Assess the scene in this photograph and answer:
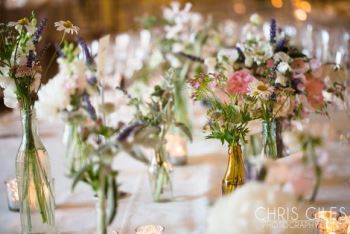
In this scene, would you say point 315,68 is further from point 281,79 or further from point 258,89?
point 258,89

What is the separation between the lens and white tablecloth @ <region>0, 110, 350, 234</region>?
55.8 inches

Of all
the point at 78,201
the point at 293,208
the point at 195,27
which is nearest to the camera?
the point at 293,208

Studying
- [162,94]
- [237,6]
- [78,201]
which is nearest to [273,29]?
[162,94]

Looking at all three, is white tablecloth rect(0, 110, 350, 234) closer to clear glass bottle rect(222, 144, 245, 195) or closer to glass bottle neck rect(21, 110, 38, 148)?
clear glass bottle rect(222, 144, 245, 195)

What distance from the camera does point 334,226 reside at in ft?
3.98

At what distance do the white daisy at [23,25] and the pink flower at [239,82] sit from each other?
1.62 feet

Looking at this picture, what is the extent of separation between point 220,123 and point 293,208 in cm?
37

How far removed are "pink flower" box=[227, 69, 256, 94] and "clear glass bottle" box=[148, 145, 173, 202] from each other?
1.24 feet

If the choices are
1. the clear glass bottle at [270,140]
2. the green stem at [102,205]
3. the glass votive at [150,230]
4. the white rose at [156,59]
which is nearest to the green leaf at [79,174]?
the green stem at [102,205]

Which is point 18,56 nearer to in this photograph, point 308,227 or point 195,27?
point 308,227

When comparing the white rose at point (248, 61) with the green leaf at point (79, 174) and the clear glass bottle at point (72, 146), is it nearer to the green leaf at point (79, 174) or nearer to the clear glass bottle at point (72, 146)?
the clear glass bottle at point (72, 146)

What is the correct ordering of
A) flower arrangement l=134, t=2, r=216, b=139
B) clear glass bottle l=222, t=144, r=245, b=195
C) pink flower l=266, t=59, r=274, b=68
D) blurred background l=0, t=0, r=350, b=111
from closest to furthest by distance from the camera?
clear glass bottle l=222, t=144, r=245, b=195 < pink flower l=266, t=59, r=274, b=68 < flower arrangement l=134, t=2, r=216, b=139 < blurred background l=0, t=0, r=350, b=111

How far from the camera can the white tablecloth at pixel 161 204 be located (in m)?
1.42

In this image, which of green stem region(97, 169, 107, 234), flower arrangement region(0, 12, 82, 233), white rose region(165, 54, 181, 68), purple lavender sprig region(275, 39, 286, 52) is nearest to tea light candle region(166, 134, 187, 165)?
white rose region(165, 54, 181, 68)
